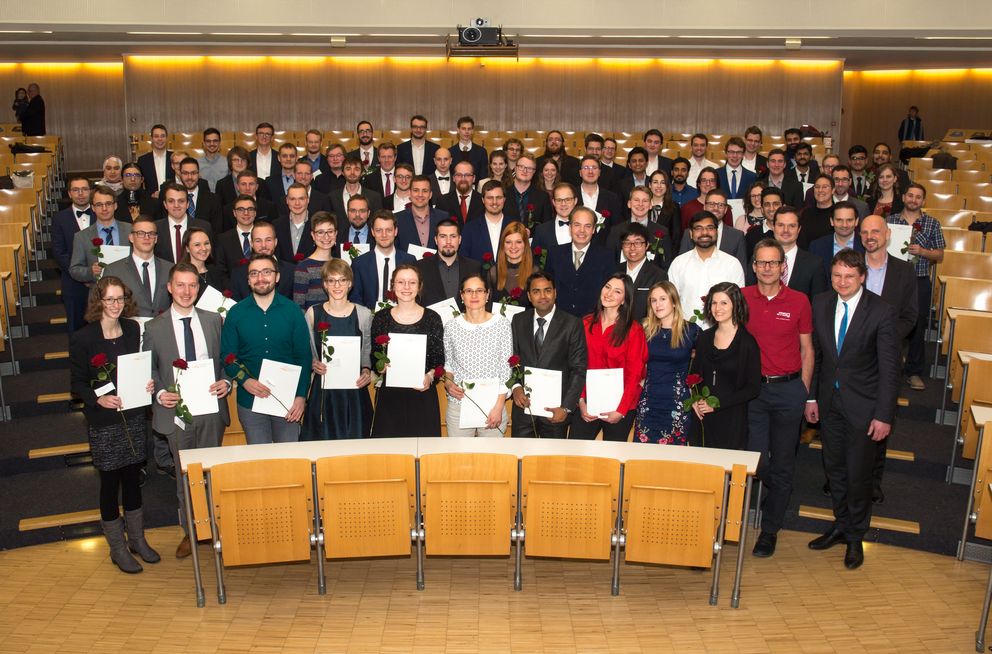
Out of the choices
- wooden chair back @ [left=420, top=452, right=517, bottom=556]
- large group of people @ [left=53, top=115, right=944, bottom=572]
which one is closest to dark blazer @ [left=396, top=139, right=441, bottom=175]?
large group of people @ [left=53, top=115, right=944, bottom=572]

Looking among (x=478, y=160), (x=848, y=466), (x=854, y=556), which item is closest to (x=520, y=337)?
(x=848, y=466)

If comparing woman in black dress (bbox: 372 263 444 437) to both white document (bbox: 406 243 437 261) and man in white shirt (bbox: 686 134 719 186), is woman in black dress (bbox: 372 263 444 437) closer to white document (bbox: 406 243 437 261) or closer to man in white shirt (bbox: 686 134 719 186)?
white document (bbox: 406 243 437 261)

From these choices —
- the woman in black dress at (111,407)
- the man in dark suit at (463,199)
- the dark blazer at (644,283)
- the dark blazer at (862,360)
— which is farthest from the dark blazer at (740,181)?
the woman in black dress at (111,407)

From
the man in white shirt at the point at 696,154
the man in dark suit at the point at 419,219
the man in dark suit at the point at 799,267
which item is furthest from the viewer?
the man in white shirt at the point at 696,154

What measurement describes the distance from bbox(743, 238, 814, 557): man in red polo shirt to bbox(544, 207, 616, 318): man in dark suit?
102cm

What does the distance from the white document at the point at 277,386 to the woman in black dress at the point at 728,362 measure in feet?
6.94

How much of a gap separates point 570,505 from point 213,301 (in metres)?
2.38

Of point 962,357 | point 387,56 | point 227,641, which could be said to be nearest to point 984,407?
point 962,357

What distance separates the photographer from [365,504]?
181 inches

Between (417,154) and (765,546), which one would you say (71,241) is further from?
(765,546)

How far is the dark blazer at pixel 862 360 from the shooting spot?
487cm

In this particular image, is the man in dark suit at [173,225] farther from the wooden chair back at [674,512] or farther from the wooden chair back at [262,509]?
the wooden chair back at [674,512]

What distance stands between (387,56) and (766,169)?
781cm

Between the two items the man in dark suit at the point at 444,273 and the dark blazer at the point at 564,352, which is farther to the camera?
the man in dark suit at the point at 444,273
